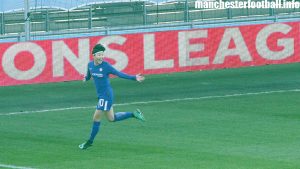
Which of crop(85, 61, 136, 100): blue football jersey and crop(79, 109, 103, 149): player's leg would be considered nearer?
crop(79, 109, 103, 149): player's leg

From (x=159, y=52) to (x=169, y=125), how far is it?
10.2m

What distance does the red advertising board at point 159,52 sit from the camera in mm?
31453

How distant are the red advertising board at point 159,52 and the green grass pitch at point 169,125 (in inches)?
16.9

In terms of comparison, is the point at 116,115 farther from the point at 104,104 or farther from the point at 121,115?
the point at 104,104

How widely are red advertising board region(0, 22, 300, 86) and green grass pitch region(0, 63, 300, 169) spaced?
1.41 ft

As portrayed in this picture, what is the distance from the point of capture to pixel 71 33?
34844 millimetres

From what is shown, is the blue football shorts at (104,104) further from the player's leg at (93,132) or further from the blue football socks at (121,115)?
the blue football socks at (121,115)

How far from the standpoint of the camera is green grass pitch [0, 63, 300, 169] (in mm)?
19219

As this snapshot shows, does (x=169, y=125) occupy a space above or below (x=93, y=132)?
below

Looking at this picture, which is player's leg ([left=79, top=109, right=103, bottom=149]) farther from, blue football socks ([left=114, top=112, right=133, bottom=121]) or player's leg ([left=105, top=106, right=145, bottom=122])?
blue football socks ([left=114, top=112, right=133, bottom=121])

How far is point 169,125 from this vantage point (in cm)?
2352

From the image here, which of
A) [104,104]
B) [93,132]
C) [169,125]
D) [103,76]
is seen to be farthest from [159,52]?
[93,132]

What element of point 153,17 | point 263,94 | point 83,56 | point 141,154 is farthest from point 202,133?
point 153,17

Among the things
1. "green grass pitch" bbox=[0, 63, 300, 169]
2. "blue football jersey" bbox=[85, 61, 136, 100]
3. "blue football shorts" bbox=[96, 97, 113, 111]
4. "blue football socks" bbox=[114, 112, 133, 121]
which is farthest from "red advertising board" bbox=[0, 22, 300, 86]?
"blue football shorts" bbox=[96, 97, 113, 111]
